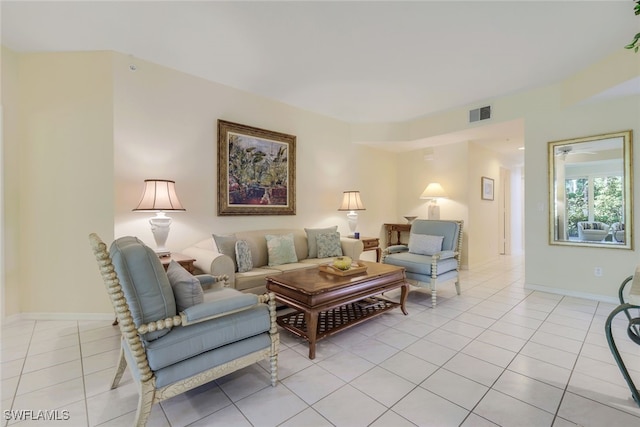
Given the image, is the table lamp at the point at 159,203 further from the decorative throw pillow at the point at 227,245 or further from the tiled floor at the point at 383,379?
the tiled floor at the point at 383,379

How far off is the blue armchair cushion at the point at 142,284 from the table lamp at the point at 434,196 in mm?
Result: 4902

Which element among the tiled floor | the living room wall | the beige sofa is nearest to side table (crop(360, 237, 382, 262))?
the beige sofa

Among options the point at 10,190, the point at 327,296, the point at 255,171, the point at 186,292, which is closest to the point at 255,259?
the point at 255,171

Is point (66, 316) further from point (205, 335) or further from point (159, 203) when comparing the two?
point (205, 335)

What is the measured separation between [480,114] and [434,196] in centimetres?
159

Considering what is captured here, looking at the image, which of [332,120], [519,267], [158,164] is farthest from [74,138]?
[519,267]

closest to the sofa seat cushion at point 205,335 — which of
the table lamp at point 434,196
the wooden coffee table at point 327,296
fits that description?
the wooden coffee table at point 327,296

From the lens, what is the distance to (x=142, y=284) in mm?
1416

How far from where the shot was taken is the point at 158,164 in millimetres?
3199

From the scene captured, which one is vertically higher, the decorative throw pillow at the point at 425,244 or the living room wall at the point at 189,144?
the living room wall at the point at 189,144

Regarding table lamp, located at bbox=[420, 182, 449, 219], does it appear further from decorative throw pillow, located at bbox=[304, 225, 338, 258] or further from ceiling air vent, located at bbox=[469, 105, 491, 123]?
decorative throw pillow, located at bbox=[304, 225, 338, 258]

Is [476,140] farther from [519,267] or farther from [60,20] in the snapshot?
[60,20]

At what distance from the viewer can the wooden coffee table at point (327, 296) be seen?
226cm

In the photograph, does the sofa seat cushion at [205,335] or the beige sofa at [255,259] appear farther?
the beige sofa at [255,259]
